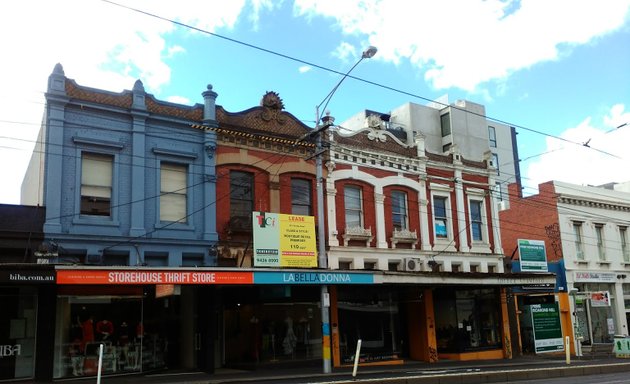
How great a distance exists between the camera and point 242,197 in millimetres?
21062

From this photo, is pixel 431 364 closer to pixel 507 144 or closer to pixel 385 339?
pixel 385 339

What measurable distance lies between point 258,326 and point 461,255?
10.6 metres

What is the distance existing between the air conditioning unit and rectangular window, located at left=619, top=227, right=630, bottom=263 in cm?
1631

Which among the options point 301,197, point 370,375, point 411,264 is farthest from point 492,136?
point 370,375

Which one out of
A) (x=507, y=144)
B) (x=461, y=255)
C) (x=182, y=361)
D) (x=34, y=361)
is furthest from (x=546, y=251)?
(x=507, y=144)

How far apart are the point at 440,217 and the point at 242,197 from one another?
983cm

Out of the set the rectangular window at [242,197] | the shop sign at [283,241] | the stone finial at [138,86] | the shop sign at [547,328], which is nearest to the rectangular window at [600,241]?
the shop sign at [547,328]

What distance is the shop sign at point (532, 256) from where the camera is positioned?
28.4 meters

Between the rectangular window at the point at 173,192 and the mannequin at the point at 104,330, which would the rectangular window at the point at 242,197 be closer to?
the rectangular window at the point at 173,192

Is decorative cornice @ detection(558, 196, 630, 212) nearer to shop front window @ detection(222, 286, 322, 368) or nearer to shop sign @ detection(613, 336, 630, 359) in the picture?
shop sign @ detection(613, 336, 630, 359)

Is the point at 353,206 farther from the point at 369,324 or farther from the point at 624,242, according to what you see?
the point at 624,242

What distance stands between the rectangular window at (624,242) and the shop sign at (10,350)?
103ft

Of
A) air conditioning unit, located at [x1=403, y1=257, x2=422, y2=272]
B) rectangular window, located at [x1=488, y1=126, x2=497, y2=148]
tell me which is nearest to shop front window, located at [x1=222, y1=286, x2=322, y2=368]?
air conditioning unit, located at [x1=403, y1=257, x2=422, y2=272]

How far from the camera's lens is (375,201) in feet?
80.2
